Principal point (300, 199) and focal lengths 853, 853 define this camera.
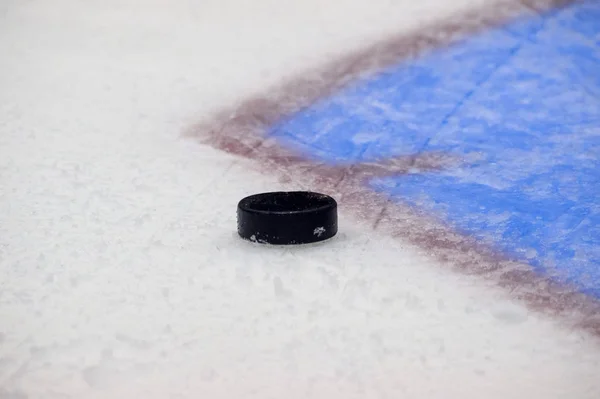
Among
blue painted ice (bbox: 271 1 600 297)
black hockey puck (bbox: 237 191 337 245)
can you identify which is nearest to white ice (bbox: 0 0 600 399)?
black hockey puck (bbox: 237 191 337 245)

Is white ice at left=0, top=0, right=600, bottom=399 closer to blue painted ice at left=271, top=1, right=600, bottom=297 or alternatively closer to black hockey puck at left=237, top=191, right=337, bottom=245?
black hockey puck at left=237, top=191, right=337, bottom=245

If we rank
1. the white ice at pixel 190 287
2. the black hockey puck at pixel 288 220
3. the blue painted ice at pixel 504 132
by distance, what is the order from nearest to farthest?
the white ice at pixel 190 287 < the black hockey puck at pixel 288 220 < the blue painted ice at pixel 504 132

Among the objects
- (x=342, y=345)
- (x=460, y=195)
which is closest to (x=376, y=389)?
(x=342, y=345)

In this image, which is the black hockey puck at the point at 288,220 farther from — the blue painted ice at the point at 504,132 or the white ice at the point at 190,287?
the blue painted ice at the point at 504,132

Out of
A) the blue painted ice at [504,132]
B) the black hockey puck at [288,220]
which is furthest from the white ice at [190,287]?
the blue painted ice at [504,132]

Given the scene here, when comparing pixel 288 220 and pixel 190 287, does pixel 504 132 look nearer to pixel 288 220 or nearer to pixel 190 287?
pixel 288 220

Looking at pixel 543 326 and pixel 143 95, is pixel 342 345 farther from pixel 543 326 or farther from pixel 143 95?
pixel 143 95
